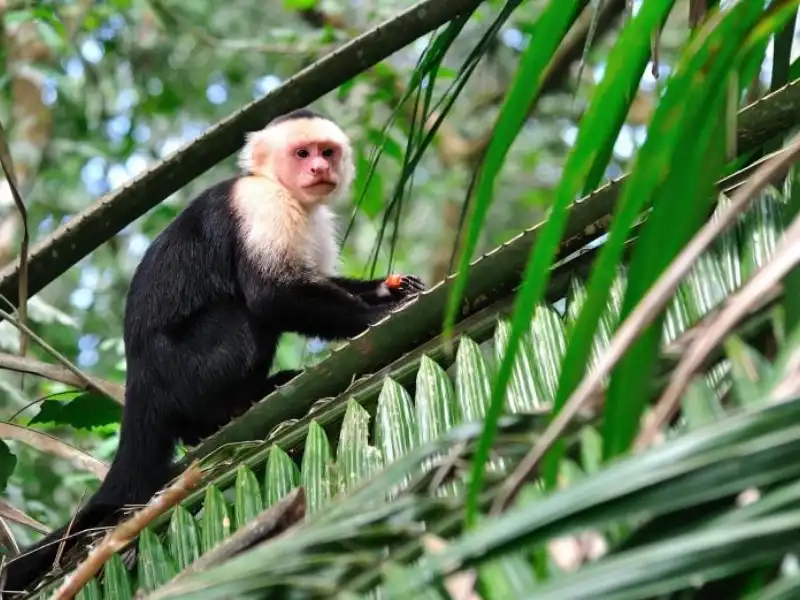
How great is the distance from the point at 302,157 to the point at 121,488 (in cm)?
133

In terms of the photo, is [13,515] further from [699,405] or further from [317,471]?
[699,405]

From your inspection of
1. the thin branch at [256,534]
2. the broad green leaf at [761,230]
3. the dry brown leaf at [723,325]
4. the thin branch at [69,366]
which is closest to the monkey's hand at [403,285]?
the thin branch at [69,366]

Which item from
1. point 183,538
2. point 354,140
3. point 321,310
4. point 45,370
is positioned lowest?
point 183,538

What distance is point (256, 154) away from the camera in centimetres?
358

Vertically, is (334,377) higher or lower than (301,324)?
lower

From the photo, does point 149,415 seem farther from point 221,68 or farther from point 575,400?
point 221,68

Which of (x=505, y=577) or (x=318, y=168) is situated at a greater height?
(x=318, y=168)

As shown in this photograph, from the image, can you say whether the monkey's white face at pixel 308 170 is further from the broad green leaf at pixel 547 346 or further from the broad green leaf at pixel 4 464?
the broad green leaf at pixel 547 346

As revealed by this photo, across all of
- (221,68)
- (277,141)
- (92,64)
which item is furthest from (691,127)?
(221,68)

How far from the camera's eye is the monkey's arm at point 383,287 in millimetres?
2922

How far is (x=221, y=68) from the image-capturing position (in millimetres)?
7414

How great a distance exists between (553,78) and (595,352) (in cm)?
448

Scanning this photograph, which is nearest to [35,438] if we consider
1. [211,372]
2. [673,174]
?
[211,372]

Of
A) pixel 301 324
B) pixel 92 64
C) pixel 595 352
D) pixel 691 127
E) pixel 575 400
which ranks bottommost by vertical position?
pixel 575 400
